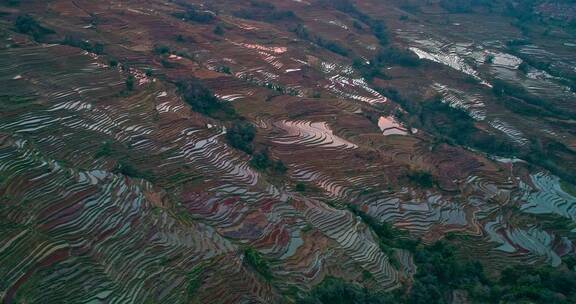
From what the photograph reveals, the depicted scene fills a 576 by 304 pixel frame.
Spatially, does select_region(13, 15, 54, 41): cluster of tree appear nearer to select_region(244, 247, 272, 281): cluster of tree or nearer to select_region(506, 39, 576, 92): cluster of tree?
select_region(244, 247, 272, 281): cluster of tree

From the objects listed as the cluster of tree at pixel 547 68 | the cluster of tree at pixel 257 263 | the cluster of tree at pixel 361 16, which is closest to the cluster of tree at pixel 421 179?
the cluster of tree at pixel 257 263

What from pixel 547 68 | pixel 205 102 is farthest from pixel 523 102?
pixel 205 102

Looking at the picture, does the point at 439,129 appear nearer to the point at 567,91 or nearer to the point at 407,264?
the point at 567,91

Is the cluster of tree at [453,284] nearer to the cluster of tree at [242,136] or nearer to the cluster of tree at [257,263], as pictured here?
the cluster of tree at [257,263]

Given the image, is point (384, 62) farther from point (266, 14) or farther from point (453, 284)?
point (453, 284)

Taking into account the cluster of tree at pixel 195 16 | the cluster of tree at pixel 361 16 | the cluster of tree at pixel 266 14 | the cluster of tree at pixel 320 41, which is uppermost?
the cluster of tree at pixel 195 16

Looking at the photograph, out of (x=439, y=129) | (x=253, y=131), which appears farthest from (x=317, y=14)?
(x=253, y=131)
